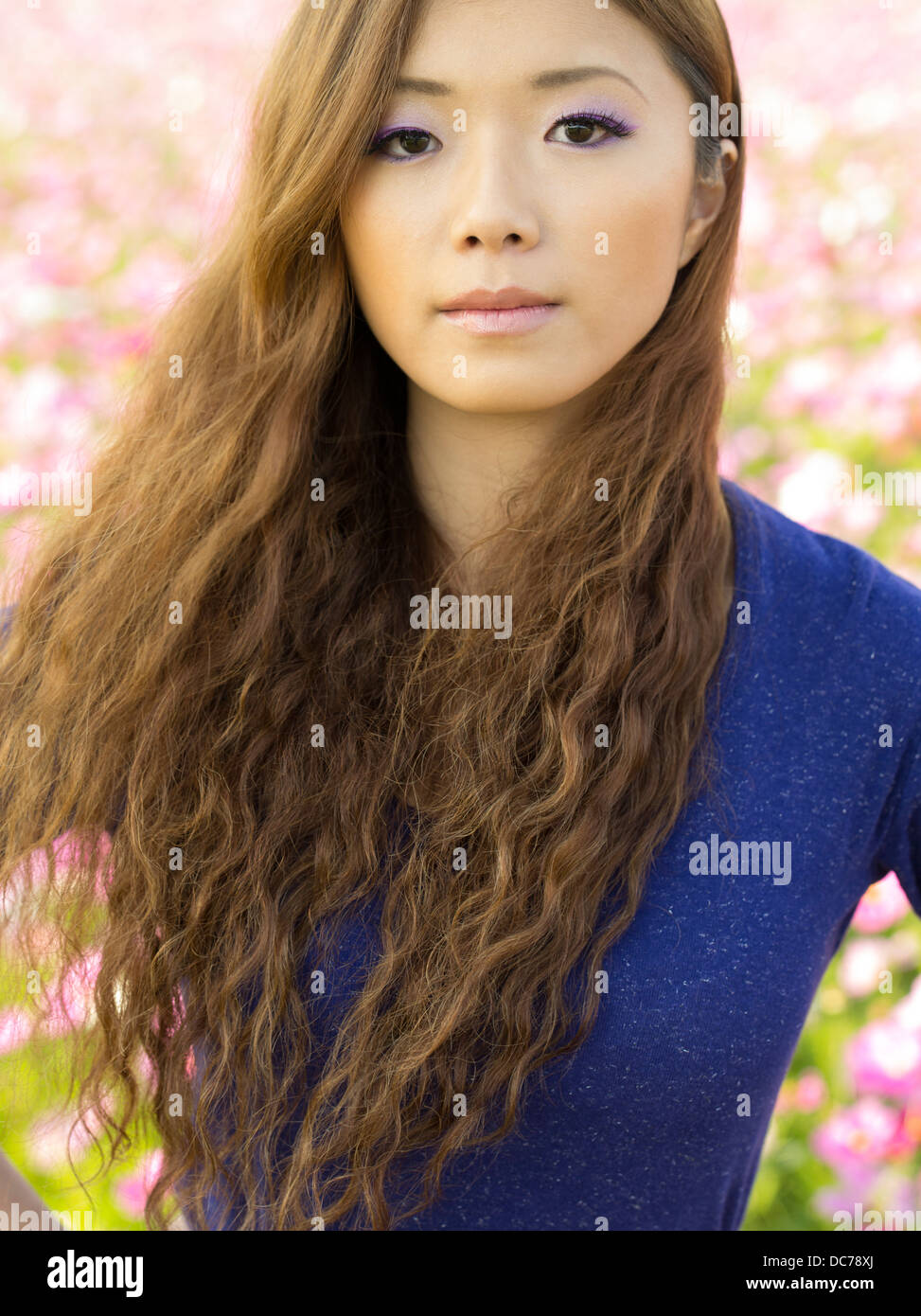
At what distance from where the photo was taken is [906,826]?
102 cm

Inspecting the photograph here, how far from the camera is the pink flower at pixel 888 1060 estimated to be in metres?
1.59

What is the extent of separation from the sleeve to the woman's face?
1.40ft

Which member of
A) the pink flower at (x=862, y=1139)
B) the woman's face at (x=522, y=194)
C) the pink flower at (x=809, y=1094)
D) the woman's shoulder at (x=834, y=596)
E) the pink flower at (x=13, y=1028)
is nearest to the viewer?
the woman's face at (x=522, y=194)

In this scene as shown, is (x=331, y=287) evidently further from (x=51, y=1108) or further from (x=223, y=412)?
(x=51, y=1108)

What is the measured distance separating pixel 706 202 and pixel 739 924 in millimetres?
642

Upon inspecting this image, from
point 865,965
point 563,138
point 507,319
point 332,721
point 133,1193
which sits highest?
point 563,138

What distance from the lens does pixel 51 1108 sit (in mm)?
1353

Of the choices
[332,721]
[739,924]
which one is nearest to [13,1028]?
[332,721]

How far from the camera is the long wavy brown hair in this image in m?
0.96

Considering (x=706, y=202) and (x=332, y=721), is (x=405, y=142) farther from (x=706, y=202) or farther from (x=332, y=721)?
(x=332, y=721)

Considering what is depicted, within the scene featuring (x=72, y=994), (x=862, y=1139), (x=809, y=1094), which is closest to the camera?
(x=72, y=994)

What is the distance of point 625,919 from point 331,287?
1.97ft

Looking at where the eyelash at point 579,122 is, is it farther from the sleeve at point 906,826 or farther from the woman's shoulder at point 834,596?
the sleeve at point 906,826

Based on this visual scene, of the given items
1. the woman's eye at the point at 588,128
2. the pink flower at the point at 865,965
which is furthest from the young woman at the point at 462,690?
the pink flower at the point at 865,965
